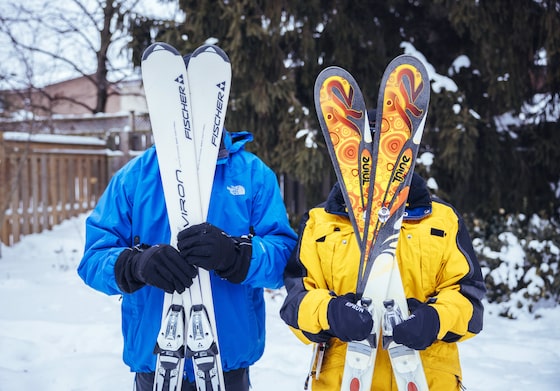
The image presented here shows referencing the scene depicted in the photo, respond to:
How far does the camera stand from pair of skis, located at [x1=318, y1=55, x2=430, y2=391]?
1.26 meters

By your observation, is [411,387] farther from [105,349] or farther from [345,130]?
[105,349]

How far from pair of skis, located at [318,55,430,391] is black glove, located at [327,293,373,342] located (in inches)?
2.8

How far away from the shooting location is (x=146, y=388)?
4.86 ft

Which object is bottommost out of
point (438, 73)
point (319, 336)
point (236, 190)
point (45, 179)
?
point (319, 336)

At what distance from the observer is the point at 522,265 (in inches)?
144

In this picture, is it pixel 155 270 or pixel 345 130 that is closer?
pixel 155 270

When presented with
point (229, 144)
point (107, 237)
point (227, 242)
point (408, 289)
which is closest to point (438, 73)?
point (229, 144)

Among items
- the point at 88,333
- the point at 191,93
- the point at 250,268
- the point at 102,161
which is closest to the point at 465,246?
the point at 250,268

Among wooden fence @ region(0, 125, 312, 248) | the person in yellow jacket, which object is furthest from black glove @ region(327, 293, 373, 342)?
wooden fence @ region(0, 125, 312, 248)

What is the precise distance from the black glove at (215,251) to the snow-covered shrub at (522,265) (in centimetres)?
281

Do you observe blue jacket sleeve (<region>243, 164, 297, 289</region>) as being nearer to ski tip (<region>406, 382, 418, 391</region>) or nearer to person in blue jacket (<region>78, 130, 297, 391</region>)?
person in blue jacket (<region>78, 130, 297, 391</region>)

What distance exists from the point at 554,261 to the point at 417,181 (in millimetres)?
3014

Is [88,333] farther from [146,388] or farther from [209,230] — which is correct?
[209,230]

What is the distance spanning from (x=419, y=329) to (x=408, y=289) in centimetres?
18
